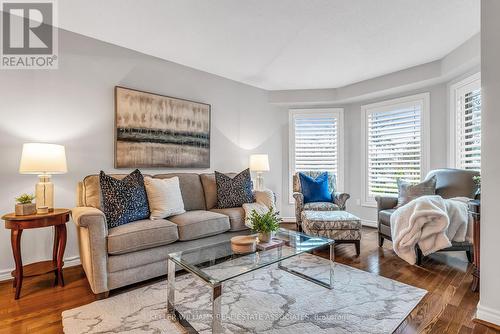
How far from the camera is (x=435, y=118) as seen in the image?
12.9 ft

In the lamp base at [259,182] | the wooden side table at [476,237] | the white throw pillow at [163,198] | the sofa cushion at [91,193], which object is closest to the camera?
the wooden side table at [476,237]

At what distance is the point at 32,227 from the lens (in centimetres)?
213

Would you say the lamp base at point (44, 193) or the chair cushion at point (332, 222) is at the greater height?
the lamp base at point (44, 193)

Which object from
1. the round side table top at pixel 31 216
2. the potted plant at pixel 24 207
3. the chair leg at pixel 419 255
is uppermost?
the potted plant at pixel 24 207

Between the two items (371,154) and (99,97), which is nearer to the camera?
(99,97)

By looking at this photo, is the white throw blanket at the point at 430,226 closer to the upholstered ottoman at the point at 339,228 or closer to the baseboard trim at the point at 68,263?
the upholstered ottoman at the point at 339,228

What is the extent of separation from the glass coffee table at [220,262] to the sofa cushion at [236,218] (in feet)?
2.25

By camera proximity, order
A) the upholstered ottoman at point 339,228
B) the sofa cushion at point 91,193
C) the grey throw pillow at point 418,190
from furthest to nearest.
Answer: the grey throw pillow at point 418,190 → the upholstered ottoman at point 339,228 → the sofa cushion at point 91,193

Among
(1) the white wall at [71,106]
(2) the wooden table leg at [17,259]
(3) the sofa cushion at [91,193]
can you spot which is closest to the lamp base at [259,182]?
(1) the white wall at [71,106]

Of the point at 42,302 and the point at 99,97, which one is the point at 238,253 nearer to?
the point at 42,302

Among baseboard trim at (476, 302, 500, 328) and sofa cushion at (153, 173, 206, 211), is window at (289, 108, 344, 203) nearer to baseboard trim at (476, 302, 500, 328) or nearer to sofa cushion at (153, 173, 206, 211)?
sofa cushion at (153, 173, 206, 211)

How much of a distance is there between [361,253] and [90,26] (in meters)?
3.95

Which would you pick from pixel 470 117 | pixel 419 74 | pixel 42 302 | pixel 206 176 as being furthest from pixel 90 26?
pixel 470 117

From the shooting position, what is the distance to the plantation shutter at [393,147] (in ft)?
13.6
